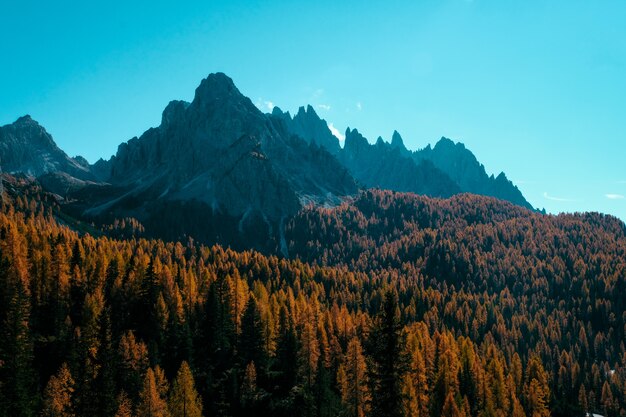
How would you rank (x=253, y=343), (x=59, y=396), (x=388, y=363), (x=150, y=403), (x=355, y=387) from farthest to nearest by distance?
1. (x=253, y=343)
2. (x=355, y=387)
3. (x=150, y=403)
4. (x=59, y=396)
5. (x=388, y=363)

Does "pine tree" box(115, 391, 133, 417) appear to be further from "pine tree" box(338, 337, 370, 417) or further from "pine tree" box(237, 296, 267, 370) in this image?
"pine tree" box(338, 337, 370, 417)

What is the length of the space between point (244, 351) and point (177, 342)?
42.7 ft

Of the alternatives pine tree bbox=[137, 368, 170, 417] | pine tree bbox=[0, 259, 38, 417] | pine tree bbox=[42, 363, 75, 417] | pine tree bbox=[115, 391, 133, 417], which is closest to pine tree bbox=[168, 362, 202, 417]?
pine tree bbox=[137, 368, 170, 417]

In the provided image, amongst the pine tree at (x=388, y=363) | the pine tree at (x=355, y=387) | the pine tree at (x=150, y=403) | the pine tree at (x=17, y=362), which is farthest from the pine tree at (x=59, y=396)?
the pine tree at (x=388, y=363)

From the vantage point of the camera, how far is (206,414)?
A: 265ft

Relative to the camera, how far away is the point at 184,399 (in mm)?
73438

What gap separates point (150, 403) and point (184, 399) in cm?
579

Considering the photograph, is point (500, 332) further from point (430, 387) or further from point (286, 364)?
point (286, 364)

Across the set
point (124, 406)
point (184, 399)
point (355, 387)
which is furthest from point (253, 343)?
point (124, 406)

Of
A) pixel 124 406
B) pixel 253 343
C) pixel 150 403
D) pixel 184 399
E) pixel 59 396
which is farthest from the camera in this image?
pixel 253 343

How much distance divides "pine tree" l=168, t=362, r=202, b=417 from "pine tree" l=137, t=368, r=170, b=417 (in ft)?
5.96

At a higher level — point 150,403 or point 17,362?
point 17,362

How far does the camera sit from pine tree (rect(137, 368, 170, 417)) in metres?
69.1

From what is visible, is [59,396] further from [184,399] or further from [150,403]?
[184,399]
